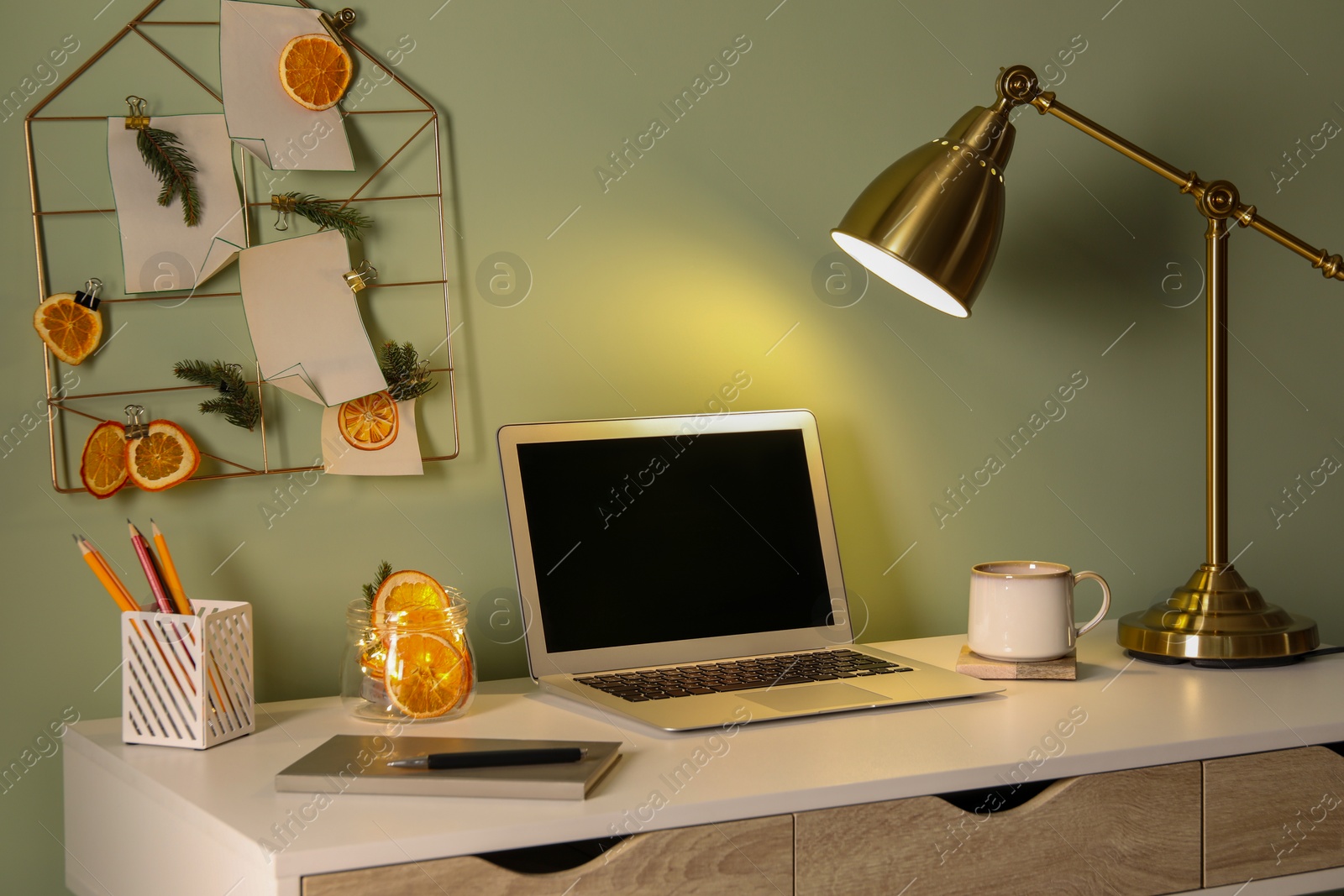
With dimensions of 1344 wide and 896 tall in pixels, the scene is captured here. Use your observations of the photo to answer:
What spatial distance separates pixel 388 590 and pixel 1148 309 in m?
1.03

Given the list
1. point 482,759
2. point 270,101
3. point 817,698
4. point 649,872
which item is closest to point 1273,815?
point 817,698

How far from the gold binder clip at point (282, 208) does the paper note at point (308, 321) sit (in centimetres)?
2

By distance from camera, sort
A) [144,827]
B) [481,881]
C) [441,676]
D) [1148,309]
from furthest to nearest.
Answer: [1148,309] → [441,676] → [144,827] → [481,881]

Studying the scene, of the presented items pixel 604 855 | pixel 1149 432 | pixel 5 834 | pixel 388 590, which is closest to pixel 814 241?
pixel 1149 432

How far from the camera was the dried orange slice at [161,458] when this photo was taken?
1.07m

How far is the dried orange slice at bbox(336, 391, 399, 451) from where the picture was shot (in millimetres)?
1147

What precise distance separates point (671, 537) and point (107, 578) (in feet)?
1.75

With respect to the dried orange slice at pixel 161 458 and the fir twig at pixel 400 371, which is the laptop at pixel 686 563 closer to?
the fir twig at pixel 400 371

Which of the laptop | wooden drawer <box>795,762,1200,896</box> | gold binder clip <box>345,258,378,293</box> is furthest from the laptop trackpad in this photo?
gold binder clip <box>345,258,378,293</box>

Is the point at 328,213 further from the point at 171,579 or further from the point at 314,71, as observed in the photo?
the point at 171,579

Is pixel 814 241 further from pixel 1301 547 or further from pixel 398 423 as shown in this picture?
pixel 1301 547

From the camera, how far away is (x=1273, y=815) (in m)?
0.92

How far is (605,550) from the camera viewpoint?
1.14 meters

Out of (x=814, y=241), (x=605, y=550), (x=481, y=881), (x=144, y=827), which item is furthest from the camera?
(x=814, y=241)
